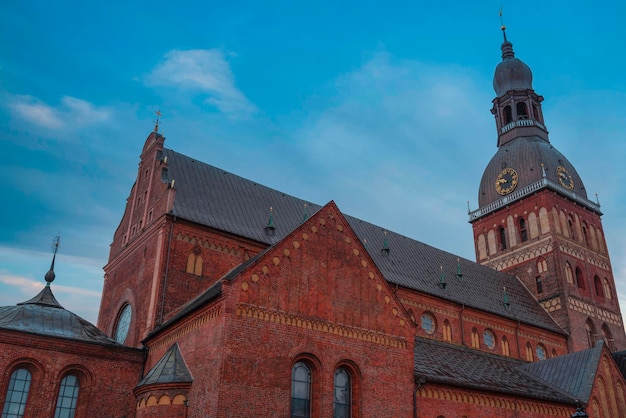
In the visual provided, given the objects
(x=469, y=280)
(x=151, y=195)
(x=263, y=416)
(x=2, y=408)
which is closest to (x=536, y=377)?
(x=469, y=280)

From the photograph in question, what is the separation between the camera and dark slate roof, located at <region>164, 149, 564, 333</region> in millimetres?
31391

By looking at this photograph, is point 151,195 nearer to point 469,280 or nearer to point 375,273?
point 375,273

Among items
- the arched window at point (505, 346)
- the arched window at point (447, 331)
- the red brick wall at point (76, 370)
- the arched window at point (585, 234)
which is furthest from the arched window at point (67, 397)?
the arched window at point (585, 234)

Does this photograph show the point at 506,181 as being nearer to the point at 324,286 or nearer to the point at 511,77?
the point at 511,77

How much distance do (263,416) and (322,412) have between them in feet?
8.02

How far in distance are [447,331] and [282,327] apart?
802 inches

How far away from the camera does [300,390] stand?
802 inches

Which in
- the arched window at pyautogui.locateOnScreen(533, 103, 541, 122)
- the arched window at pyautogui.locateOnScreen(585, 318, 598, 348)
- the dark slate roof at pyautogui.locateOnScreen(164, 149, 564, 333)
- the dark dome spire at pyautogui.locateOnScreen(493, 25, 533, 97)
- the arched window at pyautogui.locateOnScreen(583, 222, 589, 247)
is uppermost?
the dark dome spire at pyautogui.locateOnScreen(493, 25, 533, 97)

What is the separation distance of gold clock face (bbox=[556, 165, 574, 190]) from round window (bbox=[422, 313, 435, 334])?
Answer: 22.5 m

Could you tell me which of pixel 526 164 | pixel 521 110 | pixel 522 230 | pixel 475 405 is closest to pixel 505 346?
pixel 522 230

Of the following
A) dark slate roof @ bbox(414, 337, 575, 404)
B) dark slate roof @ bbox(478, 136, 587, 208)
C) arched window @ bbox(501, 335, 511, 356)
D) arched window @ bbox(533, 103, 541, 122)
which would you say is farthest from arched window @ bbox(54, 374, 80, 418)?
arched window @ bbox(533, 103, 541, 122)

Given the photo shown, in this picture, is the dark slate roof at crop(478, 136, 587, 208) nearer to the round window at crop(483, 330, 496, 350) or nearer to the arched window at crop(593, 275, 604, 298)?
the arched window at crop(593, 275, 604, 298)

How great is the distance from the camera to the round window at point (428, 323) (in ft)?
121

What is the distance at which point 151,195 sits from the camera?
31797mm
